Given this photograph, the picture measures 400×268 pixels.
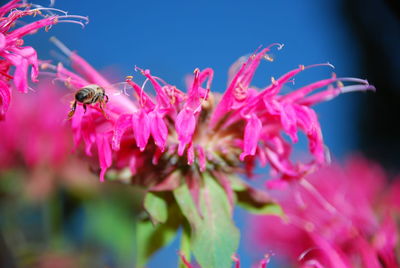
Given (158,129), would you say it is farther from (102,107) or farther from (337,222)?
(337,222)

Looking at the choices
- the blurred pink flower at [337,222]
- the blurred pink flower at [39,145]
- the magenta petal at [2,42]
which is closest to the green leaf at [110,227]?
the blurred pink flower at [39,145]

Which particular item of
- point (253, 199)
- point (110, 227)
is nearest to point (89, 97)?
point (253, 199)

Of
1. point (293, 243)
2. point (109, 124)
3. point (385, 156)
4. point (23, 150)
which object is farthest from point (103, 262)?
point (385, 156)

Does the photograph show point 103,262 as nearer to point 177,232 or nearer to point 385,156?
point 177,232

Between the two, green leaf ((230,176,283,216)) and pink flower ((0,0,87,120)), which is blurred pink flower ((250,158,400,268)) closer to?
green leaf ((230,176,283,216))

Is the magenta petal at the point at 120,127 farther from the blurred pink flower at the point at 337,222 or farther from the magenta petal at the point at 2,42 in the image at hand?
the blurred pink flower at the point at 337,222

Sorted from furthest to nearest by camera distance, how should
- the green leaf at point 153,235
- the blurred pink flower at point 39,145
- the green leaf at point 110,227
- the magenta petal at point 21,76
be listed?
the green leaf at point 110,227 < the blurred pink flower at point 39,145 < the green leaf at point 153,235 < the magenta petal at point 21,76
